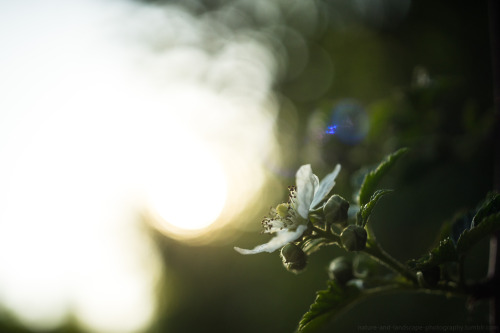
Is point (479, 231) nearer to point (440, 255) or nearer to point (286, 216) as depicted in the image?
point (440, 255)

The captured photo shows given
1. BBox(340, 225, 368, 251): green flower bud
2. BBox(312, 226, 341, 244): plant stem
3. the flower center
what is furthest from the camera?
the flower center

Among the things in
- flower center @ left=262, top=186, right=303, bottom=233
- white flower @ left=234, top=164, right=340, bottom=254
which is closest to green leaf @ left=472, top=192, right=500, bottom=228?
white flower @ left=234, top=164, right=340, bottom=254

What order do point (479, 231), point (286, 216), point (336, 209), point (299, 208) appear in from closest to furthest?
point (479, 231) → point (336, 209) → point (299, 208) → point (286, 216)

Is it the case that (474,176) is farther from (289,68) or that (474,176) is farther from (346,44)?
(289,68)

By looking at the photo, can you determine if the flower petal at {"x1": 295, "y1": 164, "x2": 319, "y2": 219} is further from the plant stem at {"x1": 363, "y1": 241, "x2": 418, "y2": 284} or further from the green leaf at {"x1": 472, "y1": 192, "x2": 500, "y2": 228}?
the green leaf at {"x1": 472, "y1": 192, "x2": 500, "y2": 228}

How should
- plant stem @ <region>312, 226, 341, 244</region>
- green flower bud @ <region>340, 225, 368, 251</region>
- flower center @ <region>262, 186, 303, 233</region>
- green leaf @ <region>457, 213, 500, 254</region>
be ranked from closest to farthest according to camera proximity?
green leaf @ <region>457, 213, 500, 254</region> → green flower bud @ <region>340, 225, 368, 251</region> → plant stem @ <region>312, 226, 341, 244</region> → flower center @ <region>262, 186, 303, 233</region>

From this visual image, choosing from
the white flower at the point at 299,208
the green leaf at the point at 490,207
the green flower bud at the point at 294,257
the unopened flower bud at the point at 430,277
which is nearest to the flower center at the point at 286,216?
the white flower at the point at 299,208

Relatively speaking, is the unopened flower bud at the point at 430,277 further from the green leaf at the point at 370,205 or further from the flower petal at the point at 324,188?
the flower petal at the point at 324,188

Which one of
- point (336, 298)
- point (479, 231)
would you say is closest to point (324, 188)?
point (336, 298)
